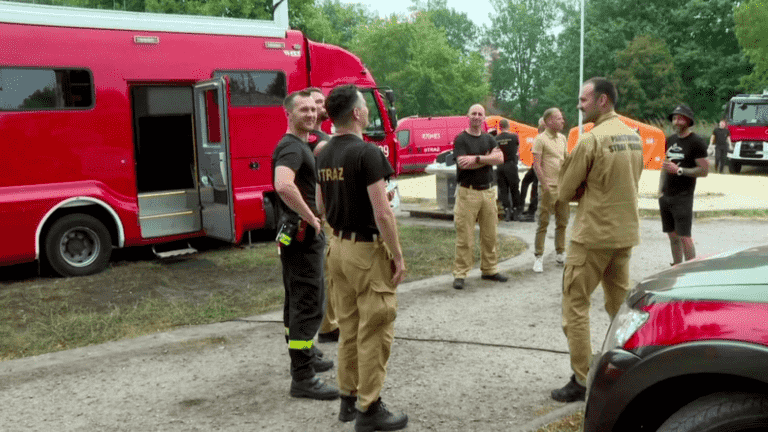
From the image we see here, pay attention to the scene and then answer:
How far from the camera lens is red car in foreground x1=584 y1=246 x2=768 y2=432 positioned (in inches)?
97.7

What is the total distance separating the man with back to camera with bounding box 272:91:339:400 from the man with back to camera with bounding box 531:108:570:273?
166 inches

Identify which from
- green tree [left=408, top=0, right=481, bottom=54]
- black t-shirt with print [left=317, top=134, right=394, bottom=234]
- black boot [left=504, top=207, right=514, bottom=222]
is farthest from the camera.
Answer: green tree [left=408, top=0, right=481, bottom=54]

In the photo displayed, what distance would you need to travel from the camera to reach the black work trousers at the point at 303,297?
461cm

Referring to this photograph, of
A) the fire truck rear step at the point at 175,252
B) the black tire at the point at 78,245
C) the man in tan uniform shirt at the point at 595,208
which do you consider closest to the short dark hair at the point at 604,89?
the man in tan uniform shirt at the point at 595,208

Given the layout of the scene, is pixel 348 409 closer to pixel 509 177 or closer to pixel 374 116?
pixel 374 116

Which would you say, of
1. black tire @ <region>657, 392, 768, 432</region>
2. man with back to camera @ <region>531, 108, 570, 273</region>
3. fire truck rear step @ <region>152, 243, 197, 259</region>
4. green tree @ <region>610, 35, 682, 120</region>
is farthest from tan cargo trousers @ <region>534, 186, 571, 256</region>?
green tree @ <region>610, 35, 682, 120</region>

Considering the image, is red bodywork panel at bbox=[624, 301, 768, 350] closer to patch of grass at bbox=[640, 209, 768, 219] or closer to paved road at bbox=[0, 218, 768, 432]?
paved road at bbox=[0, 218, 768, 432]

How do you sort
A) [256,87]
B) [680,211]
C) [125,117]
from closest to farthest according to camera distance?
[680,211], [125,117], [256,87]

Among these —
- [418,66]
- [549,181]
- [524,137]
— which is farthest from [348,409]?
[418,66]

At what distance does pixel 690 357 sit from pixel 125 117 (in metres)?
8.06

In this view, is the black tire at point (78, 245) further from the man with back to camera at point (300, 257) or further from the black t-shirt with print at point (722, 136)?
the black t-shirt with print at point (722, 136)

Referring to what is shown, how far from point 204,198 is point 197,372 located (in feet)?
16.9

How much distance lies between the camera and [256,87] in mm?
10273

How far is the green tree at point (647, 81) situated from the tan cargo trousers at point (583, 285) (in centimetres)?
3810
